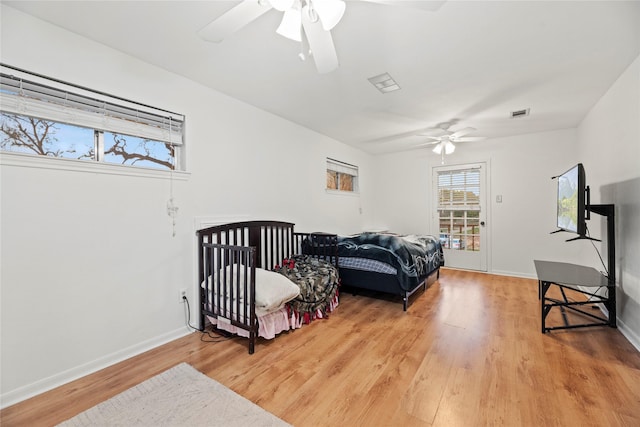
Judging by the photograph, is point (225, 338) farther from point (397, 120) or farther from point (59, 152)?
point (397, 120)

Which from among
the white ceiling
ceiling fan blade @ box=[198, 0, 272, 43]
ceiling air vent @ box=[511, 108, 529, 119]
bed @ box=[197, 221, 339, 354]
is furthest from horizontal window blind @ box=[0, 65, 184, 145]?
ceiling air vent @ box=[511, 108, 529, 119]

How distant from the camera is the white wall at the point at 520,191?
4129mm

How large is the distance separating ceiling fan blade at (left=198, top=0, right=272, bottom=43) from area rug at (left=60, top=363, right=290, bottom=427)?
208 cm

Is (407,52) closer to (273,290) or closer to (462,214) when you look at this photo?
(273,290)

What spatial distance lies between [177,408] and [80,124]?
79.1 inches

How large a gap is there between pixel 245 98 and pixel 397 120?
78.6 inches

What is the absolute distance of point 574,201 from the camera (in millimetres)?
2525

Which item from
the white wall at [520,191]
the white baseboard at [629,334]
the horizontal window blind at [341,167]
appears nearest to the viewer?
the white baseboard at [629,334]

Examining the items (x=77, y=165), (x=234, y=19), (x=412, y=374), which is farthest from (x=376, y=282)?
(x=77, y=165)

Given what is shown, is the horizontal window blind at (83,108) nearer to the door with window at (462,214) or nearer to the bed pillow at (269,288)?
the bed pillow at (269,288)

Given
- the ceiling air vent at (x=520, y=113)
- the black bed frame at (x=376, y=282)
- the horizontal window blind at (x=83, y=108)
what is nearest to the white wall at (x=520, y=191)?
the ceiling air vent at (x=520, y=113)

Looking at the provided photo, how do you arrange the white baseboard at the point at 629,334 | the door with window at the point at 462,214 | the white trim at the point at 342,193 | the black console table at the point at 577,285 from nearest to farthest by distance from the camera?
the white baseboard at the point at 629,334 → the black console table at the point at 577,285 → the white trim at the point at 342,193 → the door with window at the point at 462,214

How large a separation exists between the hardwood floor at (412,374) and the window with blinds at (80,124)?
1.59 meters

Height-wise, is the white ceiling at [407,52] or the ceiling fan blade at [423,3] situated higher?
the white ceiling at [407,52]
